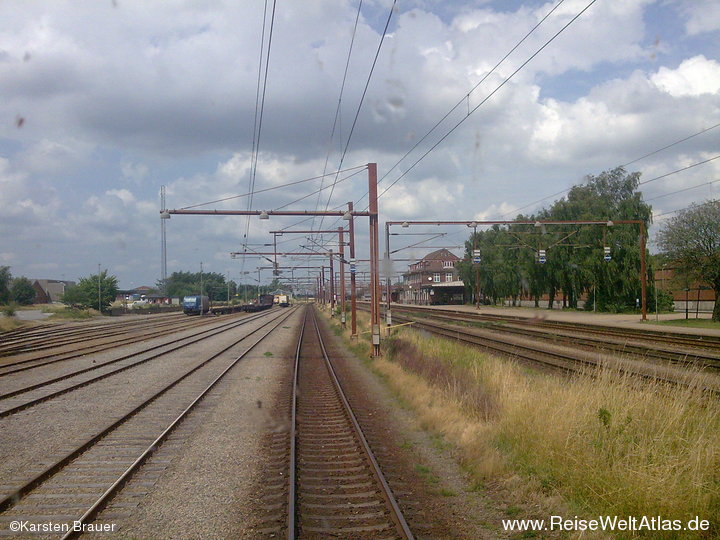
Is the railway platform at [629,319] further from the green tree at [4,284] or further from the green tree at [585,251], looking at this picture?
the green tree at [4,284]

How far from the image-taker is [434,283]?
104688 millimetres

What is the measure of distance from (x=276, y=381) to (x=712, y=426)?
12.5 meters

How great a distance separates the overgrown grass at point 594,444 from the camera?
629cm

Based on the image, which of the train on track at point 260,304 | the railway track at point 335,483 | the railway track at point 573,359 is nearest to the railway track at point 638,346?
the railway track at point 573,359

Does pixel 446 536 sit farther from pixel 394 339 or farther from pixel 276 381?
pixel 394 339

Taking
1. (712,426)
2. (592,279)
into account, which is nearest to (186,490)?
(712,426)

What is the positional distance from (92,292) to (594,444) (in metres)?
79.6

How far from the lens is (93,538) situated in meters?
6.13

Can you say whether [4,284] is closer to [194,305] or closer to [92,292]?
[92,292]

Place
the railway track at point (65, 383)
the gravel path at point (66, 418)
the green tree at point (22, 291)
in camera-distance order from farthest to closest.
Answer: the green tree at point (22, 291) < the railway track at point (65, 383) < the gravel path at point (66, 418)

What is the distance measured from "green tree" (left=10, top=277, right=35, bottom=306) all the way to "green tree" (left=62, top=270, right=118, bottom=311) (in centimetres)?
2255

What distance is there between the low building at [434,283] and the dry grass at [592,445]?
73433mm

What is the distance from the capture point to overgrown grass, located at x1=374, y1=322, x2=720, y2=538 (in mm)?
6289

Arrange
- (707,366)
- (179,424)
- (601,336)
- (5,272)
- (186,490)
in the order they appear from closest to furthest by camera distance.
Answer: (186,490) → (179,424) → (707,366) → (601,336) → (5,272)
